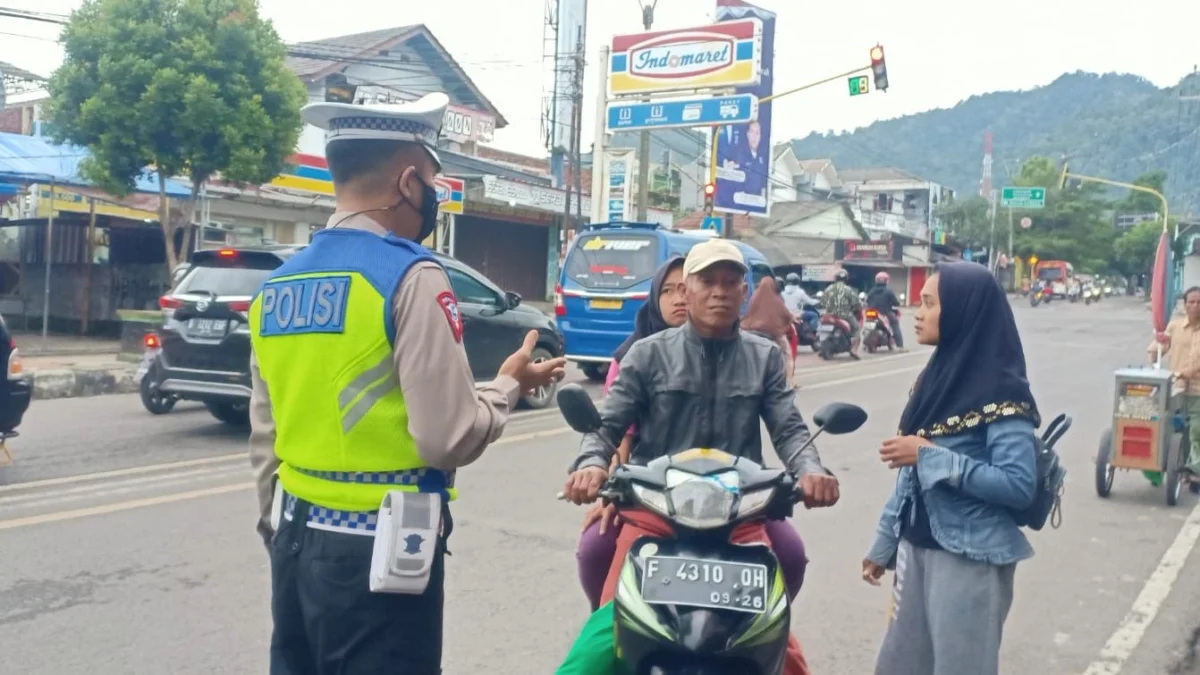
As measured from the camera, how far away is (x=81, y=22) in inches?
643

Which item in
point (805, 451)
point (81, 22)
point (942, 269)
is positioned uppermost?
point (81, 22)

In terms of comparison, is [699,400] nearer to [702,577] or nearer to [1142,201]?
[702,577]

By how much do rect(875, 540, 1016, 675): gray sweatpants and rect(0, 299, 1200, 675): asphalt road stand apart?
5.06ft

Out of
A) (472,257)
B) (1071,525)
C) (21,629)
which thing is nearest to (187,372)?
(21,629)

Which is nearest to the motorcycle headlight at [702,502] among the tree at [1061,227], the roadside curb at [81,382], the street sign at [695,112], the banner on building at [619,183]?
the roadside curb at [81,382]

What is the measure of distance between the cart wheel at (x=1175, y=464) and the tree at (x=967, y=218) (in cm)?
6406

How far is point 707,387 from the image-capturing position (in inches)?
133

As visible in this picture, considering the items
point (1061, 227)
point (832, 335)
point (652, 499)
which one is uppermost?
point (1061, 227)

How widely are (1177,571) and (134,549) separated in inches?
232

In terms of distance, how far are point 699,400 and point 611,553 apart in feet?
1.72

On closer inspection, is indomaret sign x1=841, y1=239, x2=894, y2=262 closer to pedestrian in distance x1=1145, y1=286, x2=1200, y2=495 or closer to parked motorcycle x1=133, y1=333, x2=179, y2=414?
parked motorcycle x1=133, y1=333, x2=179, y2=414

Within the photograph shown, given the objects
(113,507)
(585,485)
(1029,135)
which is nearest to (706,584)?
(585,485)

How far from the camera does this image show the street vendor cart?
26.9 feet

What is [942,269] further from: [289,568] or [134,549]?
[134,549]
